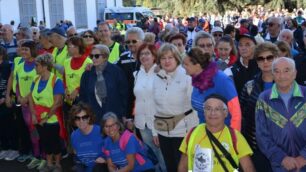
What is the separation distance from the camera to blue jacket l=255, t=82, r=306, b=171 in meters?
3.77

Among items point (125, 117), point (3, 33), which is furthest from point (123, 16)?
point (125, 117)

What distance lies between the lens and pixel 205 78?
4180mm

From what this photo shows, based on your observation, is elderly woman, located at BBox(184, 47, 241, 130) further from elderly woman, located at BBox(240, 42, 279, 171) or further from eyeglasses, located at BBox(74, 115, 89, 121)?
eyeglasses, located at BBox(74, 115, 89, 121)

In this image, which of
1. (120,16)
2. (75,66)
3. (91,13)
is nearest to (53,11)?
(91,13)

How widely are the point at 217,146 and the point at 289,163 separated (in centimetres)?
64

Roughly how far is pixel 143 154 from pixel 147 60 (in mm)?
1072

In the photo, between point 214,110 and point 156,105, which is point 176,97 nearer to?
point 156,105

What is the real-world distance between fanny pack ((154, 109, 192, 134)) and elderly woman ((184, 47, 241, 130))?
0.33 metres

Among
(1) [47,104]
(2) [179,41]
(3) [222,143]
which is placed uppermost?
(2) [179,41]

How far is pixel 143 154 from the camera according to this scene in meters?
5.09

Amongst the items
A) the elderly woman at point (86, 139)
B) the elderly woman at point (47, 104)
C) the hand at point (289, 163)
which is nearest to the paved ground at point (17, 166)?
the elderly woman at point (47, 104)

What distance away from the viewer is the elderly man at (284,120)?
3771mm

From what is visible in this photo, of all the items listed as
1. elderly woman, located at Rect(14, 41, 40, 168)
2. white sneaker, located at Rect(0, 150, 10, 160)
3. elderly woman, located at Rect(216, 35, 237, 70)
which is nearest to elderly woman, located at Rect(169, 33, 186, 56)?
elderly woman, located at Rect(216, 35, 237, 70)

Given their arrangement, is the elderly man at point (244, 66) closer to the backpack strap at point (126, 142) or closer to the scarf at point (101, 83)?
the backpack strap at point (126, 142)
